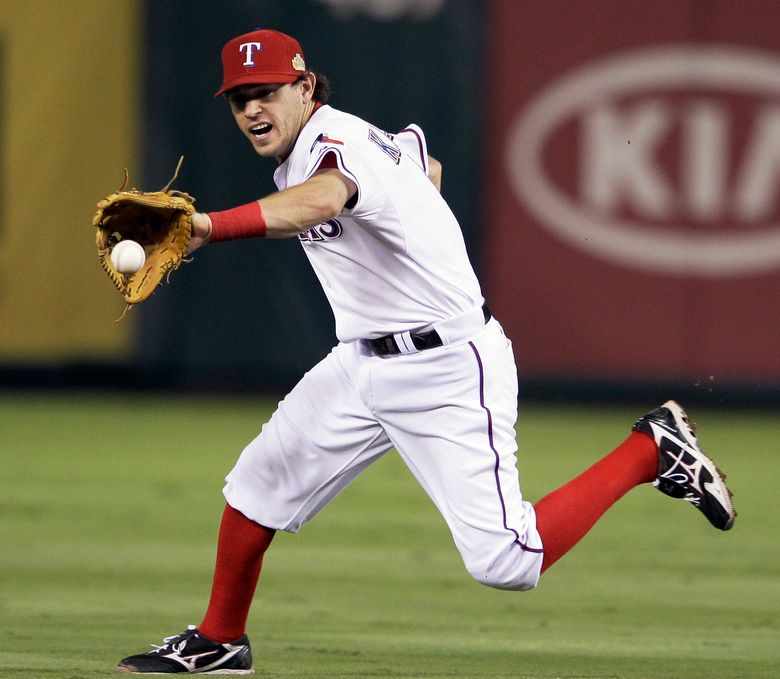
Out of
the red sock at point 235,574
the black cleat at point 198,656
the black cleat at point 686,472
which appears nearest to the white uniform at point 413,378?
the red sock at point 235,574

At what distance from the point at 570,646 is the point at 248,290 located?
7732 millimetres

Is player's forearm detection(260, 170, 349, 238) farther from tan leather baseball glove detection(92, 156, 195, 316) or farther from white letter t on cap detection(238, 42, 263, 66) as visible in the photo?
white letter t on cap detection(238, 42, 263, 66)

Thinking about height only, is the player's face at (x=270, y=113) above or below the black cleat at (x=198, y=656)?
above

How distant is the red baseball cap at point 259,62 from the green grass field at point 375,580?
5.85 ft

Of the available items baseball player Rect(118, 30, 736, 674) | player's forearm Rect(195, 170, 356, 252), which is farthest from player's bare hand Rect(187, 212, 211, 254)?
baseball player Rect(118, 30, 736, 674)

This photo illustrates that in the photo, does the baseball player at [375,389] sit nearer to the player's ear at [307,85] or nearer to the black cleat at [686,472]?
the player's ear at [307,85]

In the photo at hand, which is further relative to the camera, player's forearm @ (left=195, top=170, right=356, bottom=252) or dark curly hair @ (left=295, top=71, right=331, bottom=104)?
dark curly hair @ (left=295, top=71, right=331, bottom=104)

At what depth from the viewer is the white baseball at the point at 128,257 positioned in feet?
13.5

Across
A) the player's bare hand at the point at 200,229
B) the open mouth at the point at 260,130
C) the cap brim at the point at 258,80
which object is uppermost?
the cap brim at the point at 258,80

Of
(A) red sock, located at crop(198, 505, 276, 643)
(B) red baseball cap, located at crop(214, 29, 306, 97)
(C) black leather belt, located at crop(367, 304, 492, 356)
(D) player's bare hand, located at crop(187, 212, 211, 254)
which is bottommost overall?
(A) red sock, located at crop(198, 505, 276, 643)

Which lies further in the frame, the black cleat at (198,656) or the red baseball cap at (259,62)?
the black cleat at (198,656)

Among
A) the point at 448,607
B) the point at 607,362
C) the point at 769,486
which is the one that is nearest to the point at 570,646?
the point at 448,607

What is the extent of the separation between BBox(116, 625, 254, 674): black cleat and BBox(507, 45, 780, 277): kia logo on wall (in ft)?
26.4

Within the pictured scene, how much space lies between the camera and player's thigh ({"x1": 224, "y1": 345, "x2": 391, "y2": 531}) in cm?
500
